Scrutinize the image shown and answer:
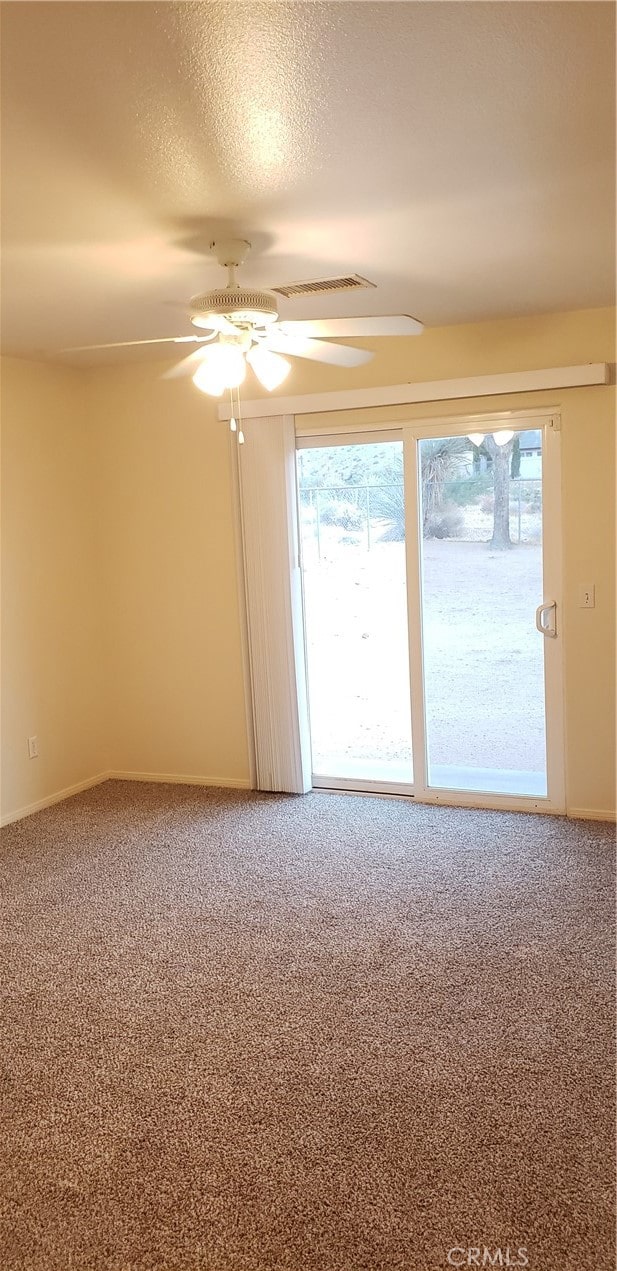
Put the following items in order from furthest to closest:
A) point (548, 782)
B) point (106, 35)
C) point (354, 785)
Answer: point (354, 785)
point (548, 782)
point (106, 35)

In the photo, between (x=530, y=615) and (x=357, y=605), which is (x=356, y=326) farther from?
(x=357, y=605)

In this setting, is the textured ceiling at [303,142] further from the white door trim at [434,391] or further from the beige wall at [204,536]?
the beige wall at [204,536]

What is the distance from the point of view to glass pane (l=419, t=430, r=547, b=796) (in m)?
4.48

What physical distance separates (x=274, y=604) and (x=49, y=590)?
1.26 meters

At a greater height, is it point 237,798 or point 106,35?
point 106,35

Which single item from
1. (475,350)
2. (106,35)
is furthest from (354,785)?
(106,35)

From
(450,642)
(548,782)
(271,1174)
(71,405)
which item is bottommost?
(271,1174)

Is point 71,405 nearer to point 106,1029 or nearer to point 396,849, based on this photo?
point 396,849

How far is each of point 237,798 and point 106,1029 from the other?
7.22ft

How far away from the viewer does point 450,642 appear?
4.70m

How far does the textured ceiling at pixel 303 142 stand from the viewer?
1677 millimetres

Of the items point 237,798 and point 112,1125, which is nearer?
point 112,1125

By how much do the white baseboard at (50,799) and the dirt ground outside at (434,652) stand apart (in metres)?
1.36

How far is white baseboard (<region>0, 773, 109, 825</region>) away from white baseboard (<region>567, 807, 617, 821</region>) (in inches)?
108
